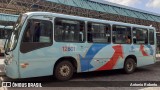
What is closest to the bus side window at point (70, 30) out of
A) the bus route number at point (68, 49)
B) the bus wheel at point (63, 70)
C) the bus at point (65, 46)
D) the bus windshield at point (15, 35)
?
the bus at point (65, 46)

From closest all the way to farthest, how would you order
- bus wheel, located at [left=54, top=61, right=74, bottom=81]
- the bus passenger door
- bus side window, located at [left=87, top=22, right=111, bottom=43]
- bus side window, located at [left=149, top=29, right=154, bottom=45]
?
the bus passenger door → bus wheel, located at [left=54, top=61, right=74, bottom=81] → bus side window, located at [left=87, top=22, right=111, bottom=43] → bus side window, located at [left=149, top=29, right=154, bottom=45]

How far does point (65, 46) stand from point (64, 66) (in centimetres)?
82

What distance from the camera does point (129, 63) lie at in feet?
41.1

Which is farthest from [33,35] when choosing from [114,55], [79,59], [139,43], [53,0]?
[53,0]

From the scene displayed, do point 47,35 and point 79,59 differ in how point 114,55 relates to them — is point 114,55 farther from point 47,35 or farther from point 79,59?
point 47,35

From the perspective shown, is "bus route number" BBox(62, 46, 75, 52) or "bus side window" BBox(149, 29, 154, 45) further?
"bus side window" BBox(149, 29, 154, 45)

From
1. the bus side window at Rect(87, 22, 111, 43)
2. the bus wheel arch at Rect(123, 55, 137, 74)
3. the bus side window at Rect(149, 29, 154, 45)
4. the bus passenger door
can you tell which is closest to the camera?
the bus passenger door

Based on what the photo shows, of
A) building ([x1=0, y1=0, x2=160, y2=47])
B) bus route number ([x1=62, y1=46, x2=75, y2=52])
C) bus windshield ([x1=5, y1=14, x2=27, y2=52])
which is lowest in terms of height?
bus route number ([x1=62, y1=46, x2=75, y2=52])

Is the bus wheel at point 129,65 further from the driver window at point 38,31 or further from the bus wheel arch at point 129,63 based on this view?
the driver window at point 38,31

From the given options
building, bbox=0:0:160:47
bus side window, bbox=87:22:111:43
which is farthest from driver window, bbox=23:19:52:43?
building, bbox=0:0:160:47

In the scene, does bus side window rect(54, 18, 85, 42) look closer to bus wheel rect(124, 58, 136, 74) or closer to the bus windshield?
the bus windshield

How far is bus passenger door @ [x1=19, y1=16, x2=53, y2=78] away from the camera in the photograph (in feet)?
27.1

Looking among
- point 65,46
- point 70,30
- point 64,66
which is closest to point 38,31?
point 65,46

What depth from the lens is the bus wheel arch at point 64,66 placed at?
30.1ft
